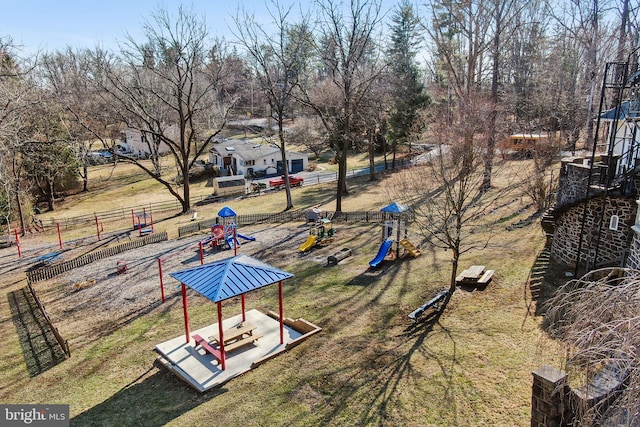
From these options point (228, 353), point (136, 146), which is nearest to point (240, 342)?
point (228, 353)

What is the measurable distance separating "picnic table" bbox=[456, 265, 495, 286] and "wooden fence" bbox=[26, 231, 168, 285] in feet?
54.9

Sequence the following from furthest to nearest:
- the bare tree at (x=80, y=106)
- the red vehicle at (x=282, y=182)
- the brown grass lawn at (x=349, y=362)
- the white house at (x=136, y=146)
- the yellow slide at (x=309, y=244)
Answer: the white house at (x=136, y=146) < the red vehicle at (x=282, y=182) < the bare tree at (x=80, y=106) < the yellow slide at (x=309, y=244) < the brown grass lawn at (x=349, y=362)

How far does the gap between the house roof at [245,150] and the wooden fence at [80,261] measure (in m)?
26.1

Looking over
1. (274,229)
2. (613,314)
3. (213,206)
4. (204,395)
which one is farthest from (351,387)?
(213,206)

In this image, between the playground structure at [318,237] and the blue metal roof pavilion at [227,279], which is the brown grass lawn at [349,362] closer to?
the blue metal roof pavilion at [227,279]

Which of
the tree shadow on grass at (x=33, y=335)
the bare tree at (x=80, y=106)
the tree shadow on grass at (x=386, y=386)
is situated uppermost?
the bare tree at (x=80, y=106)

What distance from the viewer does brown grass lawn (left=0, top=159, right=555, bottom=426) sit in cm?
910

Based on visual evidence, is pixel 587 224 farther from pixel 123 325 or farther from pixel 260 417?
pixel 123 325

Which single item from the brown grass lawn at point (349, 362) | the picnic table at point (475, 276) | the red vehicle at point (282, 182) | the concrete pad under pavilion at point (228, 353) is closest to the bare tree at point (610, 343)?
the brown grass lawn at point (349, 362)

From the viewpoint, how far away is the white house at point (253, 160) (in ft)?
162

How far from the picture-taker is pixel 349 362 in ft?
35.9

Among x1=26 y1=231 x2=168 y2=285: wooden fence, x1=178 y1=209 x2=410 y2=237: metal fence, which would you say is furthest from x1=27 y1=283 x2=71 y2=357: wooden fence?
x1=178 y1=209 x2=410 y2=237: metal fence

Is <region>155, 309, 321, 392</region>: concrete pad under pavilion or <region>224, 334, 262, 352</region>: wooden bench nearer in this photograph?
<region>155, 309, 321, 392</region>: concrete pad under pavilion

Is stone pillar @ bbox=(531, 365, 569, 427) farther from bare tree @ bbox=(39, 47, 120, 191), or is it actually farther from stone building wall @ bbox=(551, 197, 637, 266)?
bare tree @ bbox=(39, 47, 120, 191)
